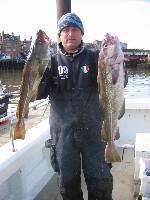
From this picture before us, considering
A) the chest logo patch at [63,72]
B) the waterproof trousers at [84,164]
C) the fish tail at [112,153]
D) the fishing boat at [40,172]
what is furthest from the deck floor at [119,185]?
the chest logo patch at [63,72]

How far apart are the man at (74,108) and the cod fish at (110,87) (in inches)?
12.1

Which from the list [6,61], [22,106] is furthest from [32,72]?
[6,61]

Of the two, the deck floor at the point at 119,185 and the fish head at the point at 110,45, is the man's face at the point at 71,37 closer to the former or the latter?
the fish head at the point at 110,45

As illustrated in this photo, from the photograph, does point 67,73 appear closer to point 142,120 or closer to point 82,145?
point 82,145

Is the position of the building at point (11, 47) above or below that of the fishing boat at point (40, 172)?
above

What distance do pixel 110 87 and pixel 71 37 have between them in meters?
0.77

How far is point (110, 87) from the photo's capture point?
3141mm

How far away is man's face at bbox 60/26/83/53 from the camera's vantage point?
142 inches

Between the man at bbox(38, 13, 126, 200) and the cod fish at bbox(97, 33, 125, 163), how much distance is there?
0.31 metres

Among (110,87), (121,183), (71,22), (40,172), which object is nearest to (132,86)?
(121,183)

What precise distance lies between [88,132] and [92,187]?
0.65m

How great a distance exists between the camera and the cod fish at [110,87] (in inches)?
113

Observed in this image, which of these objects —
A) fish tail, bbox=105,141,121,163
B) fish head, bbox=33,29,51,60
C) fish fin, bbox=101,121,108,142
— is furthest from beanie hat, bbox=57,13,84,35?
fish tail, bbox=105,141,121,163

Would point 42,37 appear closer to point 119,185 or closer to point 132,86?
point 119,185
